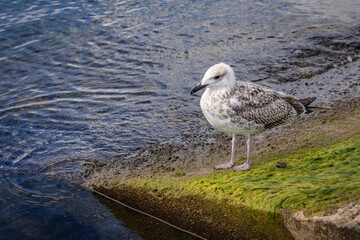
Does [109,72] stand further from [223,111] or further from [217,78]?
[223,111]

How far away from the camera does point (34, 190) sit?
20.2 ft

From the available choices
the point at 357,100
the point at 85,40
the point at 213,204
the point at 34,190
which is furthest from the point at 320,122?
the point at 85,40

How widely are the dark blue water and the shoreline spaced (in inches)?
12.2

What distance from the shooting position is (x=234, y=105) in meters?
5.79

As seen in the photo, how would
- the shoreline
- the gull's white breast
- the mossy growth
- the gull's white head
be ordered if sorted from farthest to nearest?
the gull's white head → the gull's white breast → the mossy growth → the shoreline

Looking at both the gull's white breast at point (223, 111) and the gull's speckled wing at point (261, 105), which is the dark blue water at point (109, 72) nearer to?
the gull's white breast at point (223, 111)

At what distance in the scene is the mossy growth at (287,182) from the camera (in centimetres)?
472

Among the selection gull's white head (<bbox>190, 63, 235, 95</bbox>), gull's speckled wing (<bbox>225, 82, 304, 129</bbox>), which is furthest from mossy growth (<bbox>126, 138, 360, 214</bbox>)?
gull's white head (<bbox>190, 63, 235, 95</bbox>)

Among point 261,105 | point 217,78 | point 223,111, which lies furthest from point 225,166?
point 217,78

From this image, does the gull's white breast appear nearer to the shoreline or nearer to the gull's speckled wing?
the gull's speckled wing

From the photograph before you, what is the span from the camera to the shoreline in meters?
4.51

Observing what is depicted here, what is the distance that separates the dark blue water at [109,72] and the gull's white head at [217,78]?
194cm

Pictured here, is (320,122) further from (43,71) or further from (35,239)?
(43,71)

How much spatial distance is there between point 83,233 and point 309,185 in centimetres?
283
